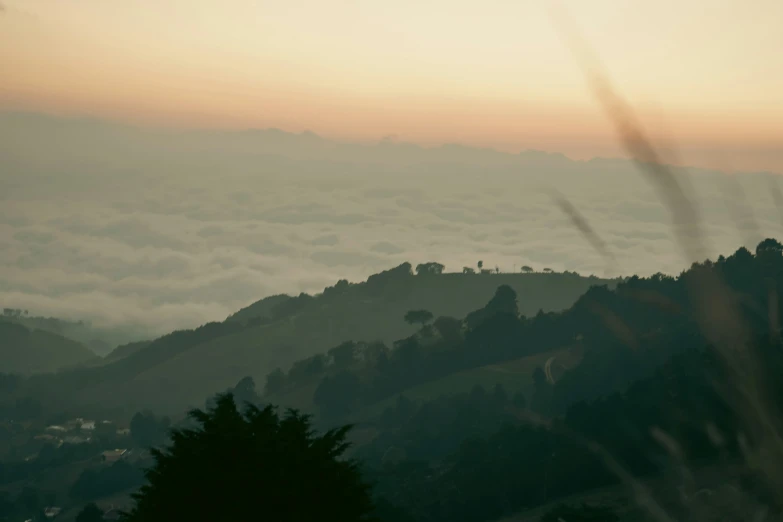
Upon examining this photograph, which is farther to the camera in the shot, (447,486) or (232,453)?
(447,486)

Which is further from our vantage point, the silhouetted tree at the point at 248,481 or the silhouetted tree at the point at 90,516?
the silhouetted tree at the point at 90,516

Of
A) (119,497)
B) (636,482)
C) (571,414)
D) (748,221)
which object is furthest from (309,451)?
(119,497)

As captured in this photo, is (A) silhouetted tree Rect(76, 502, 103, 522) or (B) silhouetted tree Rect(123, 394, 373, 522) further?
(A) silhouetted tree Rect(76, 502, 103, 522)

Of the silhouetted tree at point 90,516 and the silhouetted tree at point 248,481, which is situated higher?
the silhouetted tree at point 248,481

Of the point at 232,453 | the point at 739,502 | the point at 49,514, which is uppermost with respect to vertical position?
the point at 232,453

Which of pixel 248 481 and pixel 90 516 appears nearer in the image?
pixel 248 481

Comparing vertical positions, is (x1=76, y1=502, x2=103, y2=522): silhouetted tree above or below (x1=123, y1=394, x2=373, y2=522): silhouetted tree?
below

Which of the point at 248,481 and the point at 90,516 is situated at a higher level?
the point at 248,481

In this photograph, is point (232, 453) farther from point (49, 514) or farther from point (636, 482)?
point (49, 514)
